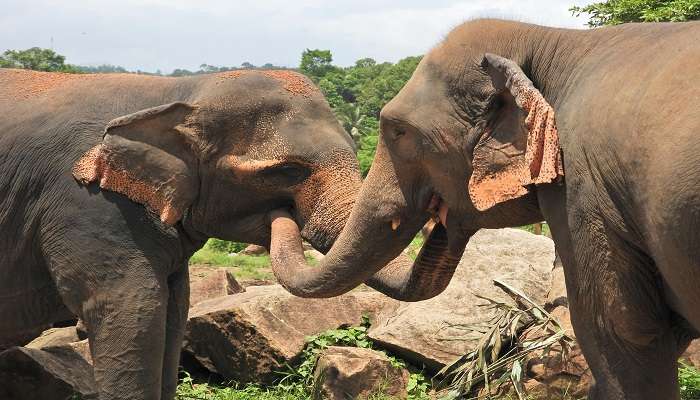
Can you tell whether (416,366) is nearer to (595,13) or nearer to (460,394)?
(460,394)

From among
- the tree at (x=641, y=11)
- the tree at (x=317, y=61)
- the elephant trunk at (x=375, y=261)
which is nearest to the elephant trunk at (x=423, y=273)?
the elephant trunk at (x=375, y=261)

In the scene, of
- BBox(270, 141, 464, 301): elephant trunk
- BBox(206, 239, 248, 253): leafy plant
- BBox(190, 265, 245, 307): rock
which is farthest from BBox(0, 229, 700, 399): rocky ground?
BBox(206, 239, 248, 253): leafy plant

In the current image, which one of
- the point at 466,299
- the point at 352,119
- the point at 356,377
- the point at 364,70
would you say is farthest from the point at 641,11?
the point at 364,70

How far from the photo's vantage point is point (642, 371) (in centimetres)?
396

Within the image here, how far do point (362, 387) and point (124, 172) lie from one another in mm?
1970

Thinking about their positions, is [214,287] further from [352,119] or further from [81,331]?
[352,119]

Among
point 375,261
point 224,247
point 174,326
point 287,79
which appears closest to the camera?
point 375,261

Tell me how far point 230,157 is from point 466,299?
2.33m

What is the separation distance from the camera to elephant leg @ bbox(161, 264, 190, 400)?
6.16 metres

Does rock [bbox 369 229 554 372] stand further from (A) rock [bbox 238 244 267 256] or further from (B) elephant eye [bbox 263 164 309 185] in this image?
(A) rock [bbox 238 244 267 256]

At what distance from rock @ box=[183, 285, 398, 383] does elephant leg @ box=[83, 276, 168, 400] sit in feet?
5.45

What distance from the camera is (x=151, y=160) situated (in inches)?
229

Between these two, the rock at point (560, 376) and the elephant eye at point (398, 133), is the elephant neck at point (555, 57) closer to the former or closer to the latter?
the elephant eye at point (398, 133)

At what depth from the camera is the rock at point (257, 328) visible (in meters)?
7.31
